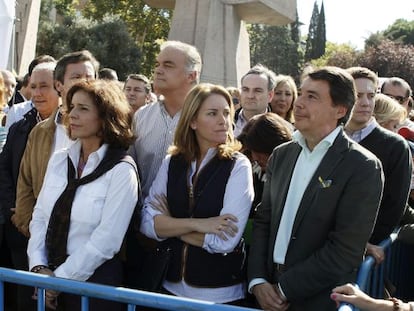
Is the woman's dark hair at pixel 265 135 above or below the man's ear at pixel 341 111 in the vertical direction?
below

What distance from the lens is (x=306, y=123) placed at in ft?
8.79

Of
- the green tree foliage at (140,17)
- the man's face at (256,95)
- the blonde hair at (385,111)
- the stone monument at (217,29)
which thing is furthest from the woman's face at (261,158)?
the green tree foliage at (140,17)

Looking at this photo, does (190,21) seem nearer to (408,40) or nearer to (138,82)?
(138,82)

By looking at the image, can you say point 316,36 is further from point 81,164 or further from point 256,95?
point 81,164

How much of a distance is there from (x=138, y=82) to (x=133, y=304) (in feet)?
17.0

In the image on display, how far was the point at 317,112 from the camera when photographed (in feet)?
8.77

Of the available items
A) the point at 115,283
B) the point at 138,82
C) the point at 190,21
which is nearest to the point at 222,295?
the point at 115,283

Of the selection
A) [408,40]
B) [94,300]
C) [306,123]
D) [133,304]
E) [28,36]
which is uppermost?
[408,40]

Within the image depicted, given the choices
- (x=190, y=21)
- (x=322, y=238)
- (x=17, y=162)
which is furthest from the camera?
(x=190, y=21)

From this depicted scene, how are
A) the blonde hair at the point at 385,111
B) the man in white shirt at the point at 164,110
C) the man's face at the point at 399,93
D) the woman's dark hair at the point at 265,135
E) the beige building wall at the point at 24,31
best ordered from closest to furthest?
the woman's dark hair at the point at 265,135 → the man in white shirt at the point at 164,110 → the blonde hair at the point at 385,111 → the man's face at the point at 399,93 → the beige building wall at the point at 24,31

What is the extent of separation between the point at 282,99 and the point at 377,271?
8.43 feet

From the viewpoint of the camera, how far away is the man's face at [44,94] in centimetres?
377

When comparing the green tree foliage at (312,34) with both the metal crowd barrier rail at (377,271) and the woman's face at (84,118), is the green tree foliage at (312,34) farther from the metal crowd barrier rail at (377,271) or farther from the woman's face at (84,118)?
the woman's face at (84,118)

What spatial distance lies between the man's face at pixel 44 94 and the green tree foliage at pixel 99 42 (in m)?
17.9
